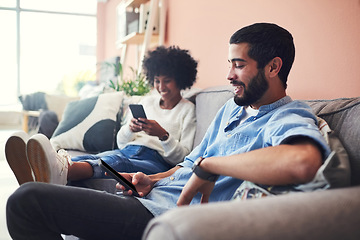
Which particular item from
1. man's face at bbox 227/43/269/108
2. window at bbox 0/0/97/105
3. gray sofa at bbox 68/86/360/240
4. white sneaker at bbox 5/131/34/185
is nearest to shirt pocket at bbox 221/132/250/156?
man's face at bbox 227/43/269/108

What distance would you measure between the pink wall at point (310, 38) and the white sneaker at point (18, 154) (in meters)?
1.26

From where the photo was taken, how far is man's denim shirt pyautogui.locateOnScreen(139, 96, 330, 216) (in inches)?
38.9

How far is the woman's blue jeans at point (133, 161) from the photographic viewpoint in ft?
5.81

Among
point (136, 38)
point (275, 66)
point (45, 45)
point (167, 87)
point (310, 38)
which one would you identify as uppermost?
point (45, 45)

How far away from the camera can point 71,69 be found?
7938 mm

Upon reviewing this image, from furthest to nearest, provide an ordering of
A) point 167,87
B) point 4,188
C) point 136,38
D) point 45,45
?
point 45,45 < point 136,38 < point 4,188 < point 167,87

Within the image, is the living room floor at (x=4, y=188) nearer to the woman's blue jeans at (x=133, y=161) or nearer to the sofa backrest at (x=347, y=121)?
the woman's blue jeans at (x=133, y=161)

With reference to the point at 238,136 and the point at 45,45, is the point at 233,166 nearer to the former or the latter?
the point at 238,136

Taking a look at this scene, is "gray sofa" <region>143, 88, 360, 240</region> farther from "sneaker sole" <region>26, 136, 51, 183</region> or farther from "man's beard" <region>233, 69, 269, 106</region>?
"sneaker sole" <region>26, 136, 51, 183</region>

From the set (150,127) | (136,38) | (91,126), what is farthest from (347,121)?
(136,38)

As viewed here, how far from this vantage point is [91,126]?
253cm

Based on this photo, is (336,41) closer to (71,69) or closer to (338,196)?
(338,196)

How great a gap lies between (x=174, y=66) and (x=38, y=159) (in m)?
1.19

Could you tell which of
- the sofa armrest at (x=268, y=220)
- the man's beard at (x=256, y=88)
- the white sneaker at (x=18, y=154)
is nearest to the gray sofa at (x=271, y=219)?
the sofa armrest at (x=268, y=220)
